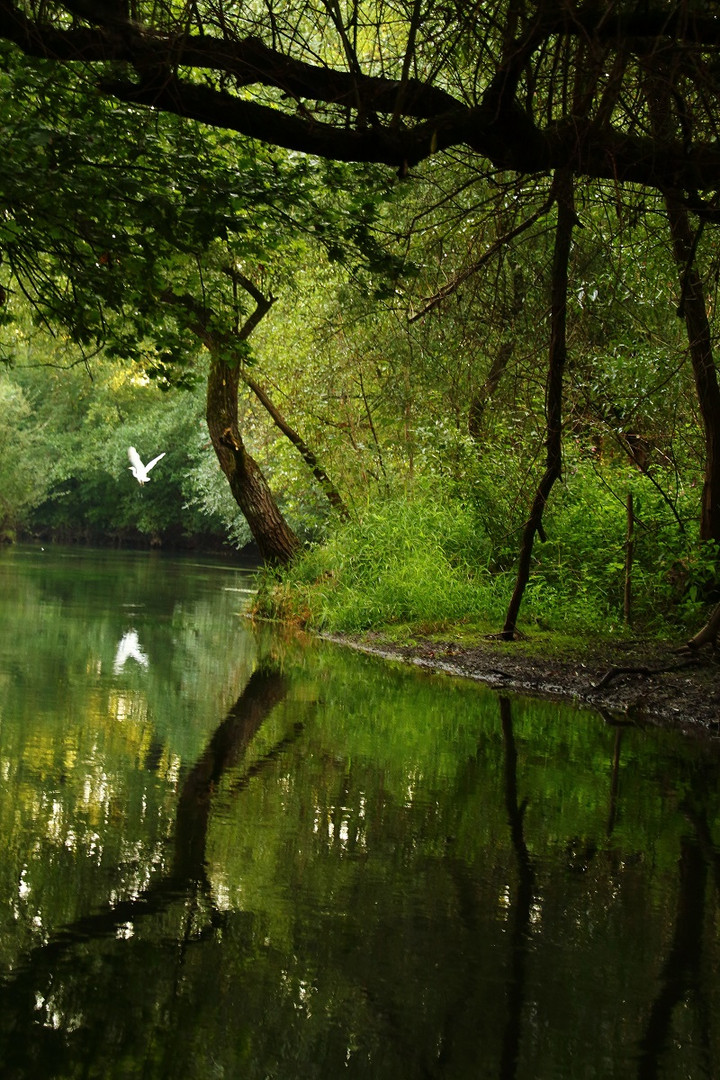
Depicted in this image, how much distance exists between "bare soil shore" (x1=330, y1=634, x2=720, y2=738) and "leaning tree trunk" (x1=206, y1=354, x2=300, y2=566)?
8350 millimetres

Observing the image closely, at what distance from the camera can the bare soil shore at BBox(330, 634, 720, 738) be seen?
975 centimetres

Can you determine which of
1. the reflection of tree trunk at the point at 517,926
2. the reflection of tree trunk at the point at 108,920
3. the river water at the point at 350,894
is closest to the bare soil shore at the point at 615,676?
the river water at the point at 350,894

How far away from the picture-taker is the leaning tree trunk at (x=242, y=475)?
818 inches

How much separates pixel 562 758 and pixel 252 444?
24592 millimetres

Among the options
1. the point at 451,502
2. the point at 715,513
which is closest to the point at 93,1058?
the point at 715,513

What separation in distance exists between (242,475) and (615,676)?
447 inches

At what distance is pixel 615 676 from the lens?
34.9 ft

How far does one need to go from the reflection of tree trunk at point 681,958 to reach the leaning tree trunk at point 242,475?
51.6ft

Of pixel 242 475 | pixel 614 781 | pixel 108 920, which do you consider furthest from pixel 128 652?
pixel 108 920

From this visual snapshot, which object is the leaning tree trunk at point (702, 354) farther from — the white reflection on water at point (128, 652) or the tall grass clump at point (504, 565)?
the white reflection on water at point (128, 652)

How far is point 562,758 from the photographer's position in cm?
761

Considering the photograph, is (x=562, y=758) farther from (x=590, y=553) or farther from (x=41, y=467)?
(x=41, y=467)

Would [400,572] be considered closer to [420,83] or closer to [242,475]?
[242,475]

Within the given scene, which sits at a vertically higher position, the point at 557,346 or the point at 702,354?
the point at 702,354
